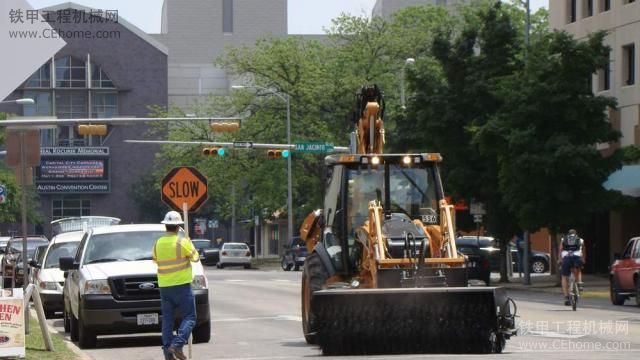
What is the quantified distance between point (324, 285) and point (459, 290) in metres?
2.75

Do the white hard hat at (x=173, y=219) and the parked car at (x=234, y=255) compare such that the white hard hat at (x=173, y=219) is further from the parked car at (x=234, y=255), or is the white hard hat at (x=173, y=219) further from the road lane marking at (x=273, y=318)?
the parked car at (x=234, y=255)

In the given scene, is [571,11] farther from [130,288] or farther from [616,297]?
[130,288]

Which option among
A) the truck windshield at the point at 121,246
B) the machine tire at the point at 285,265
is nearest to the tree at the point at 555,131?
the truck windshield at the point at 121,246

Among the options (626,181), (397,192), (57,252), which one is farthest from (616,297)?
(397,192)

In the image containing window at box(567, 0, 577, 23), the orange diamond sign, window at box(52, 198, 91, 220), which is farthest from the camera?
window at box(52, 198, 91, 220)

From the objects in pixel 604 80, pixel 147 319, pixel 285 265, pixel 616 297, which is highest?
pixel 604 80

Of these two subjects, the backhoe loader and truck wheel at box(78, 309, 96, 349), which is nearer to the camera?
the backhoe loader

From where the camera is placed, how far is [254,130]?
7088 cm

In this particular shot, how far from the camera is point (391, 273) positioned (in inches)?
689

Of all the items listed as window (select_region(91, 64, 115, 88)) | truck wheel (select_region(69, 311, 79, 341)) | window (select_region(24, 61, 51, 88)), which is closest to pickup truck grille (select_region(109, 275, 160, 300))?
truck wheel (select_region(69, 311, 79, 341))

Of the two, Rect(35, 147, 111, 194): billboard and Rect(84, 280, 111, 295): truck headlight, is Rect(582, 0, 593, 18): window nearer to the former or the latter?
Rect(84, 280, 111, 295): truck headlight

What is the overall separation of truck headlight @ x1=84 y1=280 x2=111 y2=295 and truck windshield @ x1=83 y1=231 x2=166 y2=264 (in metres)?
1.23

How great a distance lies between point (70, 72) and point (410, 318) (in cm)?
10245

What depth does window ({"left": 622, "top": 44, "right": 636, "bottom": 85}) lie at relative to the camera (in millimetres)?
50344
